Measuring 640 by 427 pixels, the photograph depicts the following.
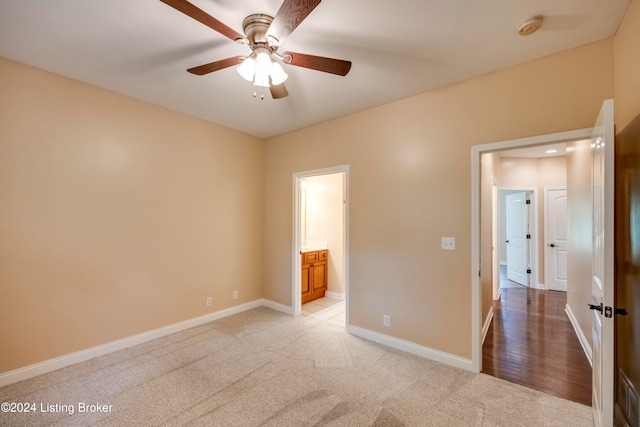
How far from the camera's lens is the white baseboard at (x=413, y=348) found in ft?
8.52

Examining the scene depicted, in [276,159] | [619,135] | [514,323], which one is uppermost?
[276,159]

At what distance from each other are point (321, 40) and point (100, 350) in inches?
143

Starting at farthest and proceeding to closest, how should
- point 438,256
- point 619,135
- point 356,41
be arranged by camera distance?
point 438,256, point 356,41, point 619,135

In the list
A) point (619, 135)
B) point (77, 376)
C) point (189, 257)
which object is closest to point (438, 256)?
point (619, 135)

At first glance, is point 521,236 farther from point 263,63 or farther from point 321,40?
point 263,63

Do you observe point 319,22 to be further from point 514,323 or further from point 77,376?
point 514,323

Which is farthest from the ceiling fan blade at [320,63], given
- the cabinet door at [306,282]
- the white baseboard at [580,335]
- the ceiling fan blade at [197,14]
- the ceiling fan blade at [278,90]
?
the white baseboard at [580,335]

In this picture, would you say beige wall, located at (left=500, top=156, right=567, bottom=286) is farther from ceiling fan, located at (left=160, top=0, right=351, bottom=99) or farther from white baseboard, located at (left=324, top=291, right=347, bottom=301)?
ceiling fan, located at (left=160, top=0, right=351, bottom=99)

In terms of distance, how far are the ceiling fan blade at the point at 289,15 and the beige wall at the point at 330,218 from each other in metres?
3.34

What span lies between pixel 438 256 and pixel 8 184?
3.95 meters

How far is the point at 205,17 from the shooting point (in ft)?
4.65

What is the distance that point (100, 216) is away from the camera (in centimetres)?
282

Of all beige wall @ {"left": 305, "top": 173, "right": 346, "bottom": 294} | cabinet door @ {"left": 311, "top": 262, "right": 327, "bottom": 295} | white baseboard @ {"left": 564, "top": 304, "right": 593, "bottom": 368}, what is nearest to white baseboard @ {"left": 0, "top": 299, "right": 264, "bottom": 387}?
cabinet door @ {"left": 311, "top": 262, "right": 327, "bottom": 295}

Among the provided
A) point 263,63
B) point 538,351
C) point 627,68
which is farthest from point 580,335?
point 263,63
